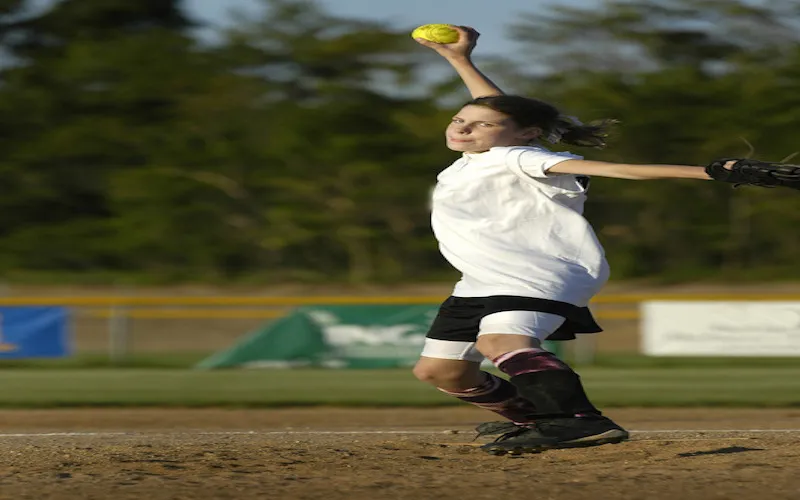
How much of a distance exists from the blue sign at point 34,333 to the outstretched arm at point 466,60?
9.77 meters

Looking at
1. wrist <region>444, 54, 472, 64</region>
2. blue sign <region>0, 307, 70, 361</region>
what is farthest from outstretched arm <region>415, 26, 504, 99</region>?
blue sign <region>0, 307, 70, 361</region>

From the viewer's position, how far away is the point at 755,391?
12.9 metres

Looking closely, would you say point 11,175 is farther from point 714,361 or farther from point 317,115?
point 714,361

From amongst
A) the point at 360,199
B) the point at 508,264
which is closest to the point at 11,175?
the point at 360,199

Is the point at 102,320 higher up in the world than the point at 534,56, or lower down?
lower down

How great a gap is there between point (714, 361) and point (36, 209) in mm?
19708

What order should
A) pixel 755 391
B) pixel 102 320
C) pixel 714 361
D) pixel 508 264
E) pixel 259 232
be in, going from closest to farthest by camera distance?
pixel 508 264 < pixel 755 391 < pixel 714 361 < pixel 102 320 < pixel 259 232

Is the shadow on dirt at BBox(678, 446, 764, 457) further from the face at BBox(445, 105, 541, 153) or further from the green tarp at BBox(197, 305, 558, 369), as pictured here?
the green tarp at BBox(197, 305, 558, 369)

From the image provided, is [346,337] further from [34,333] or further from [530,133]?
[530,133]

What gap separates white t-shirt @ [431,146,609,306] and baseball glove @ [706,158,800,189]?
643 mm

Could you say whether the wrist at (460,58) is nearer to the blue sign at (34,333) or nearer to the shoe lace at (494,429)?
the shoe lace at (494,429)

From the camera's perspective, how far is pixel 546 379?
4977mm

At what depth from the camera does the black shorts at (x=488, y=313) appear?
498 centimetres

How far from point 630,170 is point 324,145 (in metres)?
26.1
